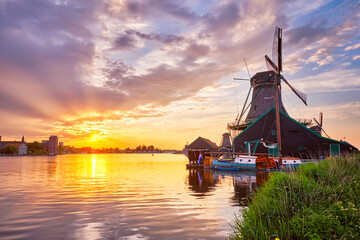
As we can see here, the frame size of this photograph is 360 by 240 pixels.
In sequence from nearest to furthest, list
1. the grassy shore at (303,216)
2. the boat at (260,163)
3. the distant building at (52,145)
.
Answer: the grassy shore at (303,216) < the boat at (260,163) < the distant building at (52,145)

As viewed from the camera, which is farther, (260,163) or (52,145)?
(52,145)

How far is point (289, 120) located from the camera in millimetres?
40875

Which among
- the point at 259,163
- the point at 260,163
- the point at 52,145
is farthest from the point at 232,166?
the point at 52,145

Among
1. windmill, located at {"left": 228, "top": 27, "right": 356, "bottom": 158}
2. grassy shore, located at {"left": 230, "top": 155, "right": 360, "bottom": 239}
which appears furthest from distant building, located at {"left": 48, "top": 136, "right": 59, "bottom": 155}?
grassy shore, located at {"left": 230, "top": 155, "right": 360, "bottom": 239}

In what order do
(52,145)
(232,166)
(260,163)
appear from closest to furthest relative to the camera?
(260,163) < (232,166) < (52,145)

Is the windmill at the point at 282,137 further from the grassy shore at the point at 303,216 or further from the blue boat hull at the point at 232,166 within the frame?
the grassy shore at the point at 303,216

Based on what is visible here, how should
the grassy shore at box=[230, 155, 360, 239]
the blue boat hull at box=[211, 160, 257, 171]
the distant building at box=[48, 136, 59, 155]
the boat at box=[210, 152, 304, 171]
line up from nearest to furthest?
the grassy shore at box=[230, 155, 360, 239] < the boat at box=[210, 152, 304, 171] < the blue boat hull at box=[211, 160, 257, 171] < the distant building at box=[48, 136, 59, 155]

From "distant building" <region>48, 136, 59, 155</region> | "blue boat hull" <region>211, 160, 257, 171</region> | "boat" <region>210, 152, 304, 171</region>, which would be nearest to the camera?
"boat" <region>210, 152, 304, 171</region>

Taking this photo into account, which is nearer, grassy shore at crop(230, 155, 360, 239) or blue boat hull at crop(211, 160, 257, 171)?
grassy shore at crop(230, 155, 360, 239)

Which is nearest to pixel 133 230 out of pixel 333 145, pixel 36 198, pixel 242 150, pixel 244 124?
pixel 36 198

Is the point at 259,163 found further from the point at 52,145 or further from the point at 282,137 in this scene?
the point at 52,145

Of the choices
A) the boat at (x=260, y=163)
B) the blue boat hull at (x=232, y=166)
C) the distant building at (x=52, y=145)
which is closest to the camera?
the boat at (x=260, y=163)

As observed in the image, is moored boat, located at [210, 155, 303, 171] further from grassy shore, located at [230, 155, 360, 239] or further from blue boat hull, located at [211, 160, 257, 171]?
grassy shore, located at [230, 155, 360, 239]

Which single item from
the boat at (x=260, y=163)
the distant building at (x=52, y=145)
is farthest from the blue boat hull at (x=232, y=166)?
the distant building at (x=52, y=145)
